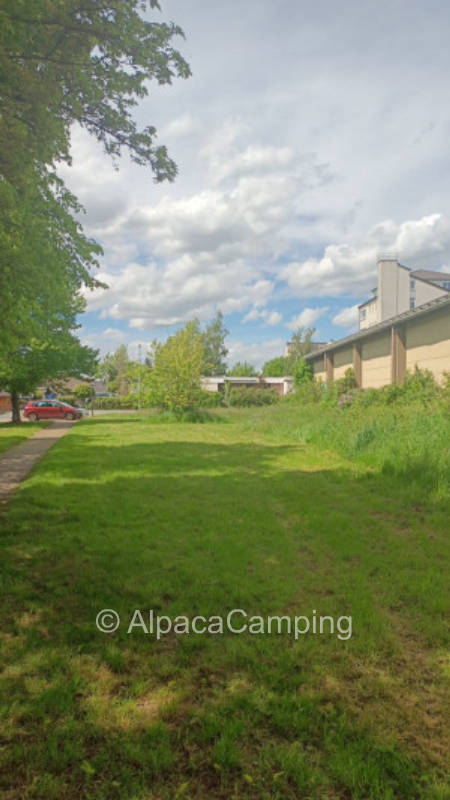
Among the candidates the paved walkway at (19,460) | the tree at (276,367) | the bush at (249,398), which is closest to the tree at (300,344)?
the tree at (276,367)

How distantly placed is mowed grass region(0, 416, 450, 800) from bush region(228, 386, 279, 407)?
95.1 feet

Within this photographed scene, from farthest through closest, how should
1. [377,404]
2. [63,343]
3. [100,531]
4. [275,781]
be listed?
1. [63,343]
2. [377,404]
3. [100,531]
4. [275,781]

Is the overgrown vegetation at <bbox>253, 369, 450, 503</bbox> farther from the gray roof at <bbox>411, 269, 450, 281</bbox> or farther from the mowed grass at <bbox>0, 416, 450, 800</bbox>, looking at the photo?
the gray roof at <bbox>411, 269, 450, 281</bbox>

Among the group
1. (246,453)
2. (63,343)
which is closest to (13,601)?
(246,453)

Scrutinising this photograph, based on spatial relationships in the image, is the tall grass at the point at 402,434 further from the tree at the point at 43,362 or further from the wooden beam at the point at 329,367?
the tree at the point at 43,362

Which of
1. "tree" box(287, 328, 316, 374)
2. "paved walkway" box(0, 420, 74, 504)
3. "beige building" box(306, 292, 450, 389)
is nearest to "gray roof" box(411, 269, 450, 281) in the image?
"tree" box(287, 328, 316, 374)

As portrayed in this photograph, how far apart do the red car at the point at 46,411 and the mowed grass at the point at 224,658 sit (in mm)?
23187

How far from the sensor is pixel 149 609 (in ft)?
12.0

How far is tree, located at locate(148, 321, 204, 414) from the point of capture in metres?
23.7

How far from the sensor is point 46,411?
2816 cm

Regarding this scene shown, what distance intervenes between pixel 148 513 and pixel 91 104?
5.67m

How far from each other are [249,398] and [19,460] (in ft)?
84.2

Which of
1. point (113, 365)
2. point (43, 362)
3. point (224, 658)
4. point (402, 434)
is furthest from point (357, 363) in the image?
point (113, 365)

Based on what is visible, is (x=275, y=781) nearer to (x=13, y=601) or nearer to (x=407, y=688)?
(x=407, y=688)
